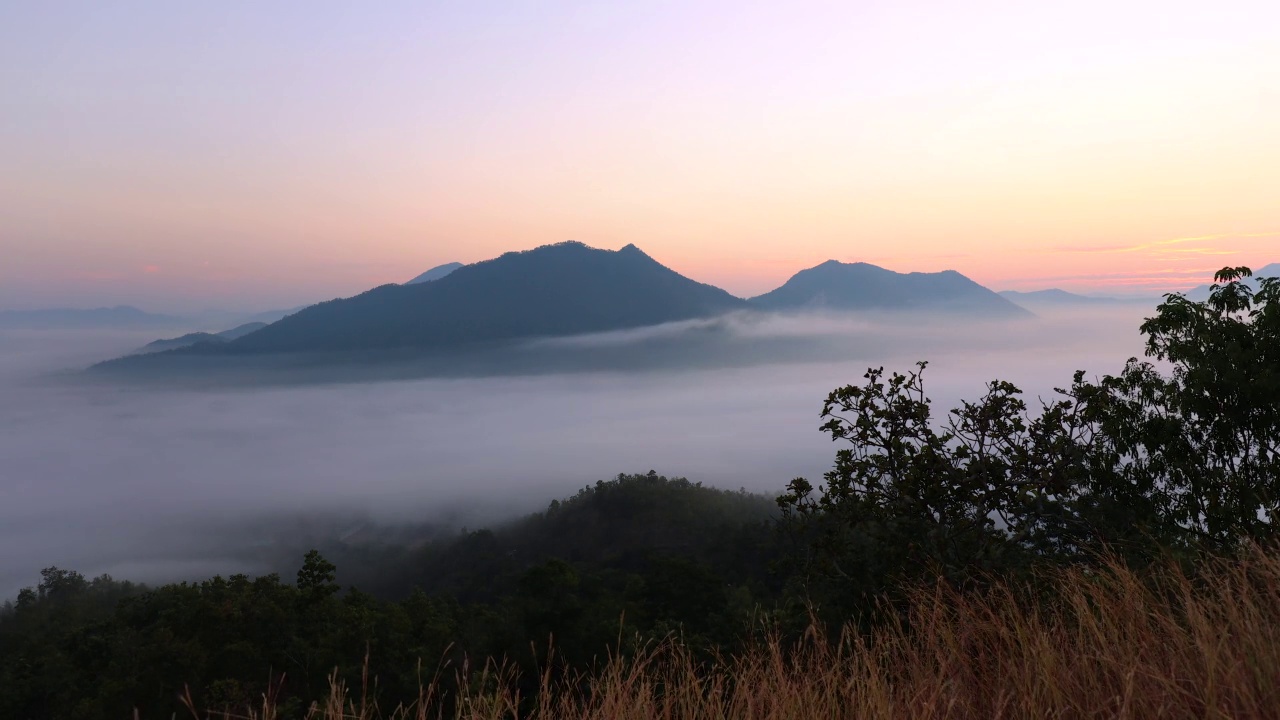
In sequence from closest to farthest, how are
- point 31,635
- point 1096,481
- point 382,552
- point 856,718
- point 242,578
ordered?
point 856,718
point 1096,481
point 242,578
point 31,635
point 382,552

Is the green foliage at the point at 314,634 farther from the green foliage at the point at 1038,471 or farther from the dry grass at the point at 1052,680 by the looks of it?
the dry grass at the point at 1052,680

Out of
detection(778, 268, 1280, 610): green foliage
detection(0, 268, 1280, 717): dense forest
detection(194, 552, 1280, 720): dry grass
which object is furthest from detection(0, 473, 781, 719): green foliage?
detection(194, 552, 1280, 720): dry grass

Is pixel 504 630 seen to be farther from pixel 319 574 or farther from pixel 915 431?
pixel 915 431

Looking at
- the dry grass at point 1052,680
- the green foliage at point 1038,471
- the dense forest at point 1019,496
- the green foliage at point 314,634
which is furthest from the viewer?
the green foliage at point 314,634

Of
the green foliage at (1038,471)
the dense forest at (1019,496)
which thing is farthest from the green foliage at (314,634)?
the green foliage at (1038,471)

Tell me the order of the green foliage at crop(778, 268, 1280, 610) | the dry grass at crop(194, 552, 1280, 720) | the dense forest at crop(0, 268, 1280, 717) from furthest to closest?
the green foliage at crop(778, 268, 1280, 610) < the dense forest at crop(0, 268, 1280, 717) < the dry grass at crop(194, 552, 1280, 720)

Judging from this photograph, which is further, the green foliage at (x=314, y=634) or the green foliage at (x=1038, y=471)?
the green foliage at (x=314, y=634)

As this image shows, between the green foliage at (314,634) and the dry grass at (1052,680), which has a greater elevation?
the dry grass at (1052,680)

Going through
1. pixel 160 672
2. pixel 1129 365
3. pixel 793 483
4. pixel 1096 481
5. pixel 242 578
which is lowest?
pixel 160 672

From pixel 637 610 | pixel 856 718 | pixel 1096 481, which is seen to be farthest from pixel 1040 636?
pixel 637 610

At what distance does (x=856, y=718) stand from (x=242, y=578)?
42.5 meters

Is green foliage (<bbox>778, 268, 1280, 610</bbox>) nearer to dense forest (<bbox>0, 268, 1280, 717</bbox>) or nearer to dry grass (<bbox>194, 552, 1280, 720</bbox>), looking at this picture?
dense forest (<bbox>0, 268, 1280, 717</bbox>)

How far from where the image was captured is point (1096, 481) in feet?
44.4

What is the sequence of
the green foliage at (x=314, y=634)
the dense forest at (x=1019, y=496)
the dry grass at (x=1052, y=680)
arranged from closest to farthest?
the dry grass at (x=1052, y=680) < the dense forest at (x=1019, y=496) < the green foliage at (x=314, y=634)
